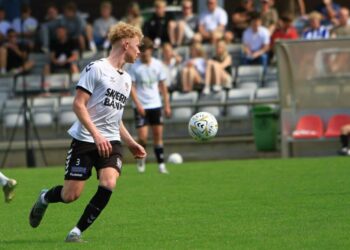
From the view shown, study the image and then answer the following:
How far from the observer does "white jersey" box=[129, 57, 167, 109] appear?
67.3ft

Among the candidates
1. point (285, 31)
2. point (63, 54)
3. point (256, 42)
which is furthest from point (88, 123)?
point (63, 54)

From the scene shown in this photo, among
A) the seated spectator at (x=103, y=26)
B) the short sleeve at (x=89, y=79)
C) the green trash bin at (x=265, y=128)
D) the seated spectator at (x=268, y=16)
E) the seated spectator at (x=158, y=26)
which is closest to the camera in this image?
the short sleeve at (x=89, y=79)

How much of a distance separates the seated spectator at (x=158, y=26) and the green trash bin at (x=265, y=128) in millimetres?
3875

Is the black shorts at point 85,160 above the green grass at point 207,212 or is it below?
above

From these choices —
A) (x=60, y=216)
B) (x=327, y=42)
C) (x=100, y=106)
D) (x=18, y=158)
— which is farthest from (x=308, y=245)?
(x=18, y=158)

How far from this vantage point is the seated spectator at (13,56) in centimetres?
3002

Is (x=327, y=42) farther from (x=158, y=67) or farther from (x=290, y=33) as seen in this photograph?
(x=158, y=67)

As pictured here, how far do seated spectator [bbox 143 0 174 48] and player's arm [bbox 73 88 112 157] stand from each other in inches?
676

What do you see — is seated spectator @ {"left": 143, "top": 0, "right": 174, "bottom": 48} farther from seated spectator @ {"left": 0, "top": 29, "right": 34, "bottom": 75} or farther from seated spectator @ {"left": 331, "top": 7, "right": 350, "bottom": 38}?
seated spectator @ {"left": 331, "top": 7, "right": 350, "bottom": 38}

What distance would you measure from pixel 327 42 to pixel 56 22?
315 inches

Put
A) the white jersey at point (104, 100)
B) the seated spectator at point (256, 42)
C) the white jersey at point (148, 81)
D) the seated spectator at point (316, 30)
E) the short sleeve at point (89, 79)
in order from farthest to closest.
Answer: the seated spectator at point (256, 42)
the seated spectator at point (316, 30)
the white jersey at point (148, 81)
the white jersey at point (104, 100)
the short sleeve at point (89, 79)

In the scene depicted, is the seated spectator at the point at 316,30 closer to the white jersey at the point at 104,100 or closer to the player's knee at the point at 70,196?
the white jersey at the point at 104,100

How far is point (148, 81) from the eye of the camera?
807 inches

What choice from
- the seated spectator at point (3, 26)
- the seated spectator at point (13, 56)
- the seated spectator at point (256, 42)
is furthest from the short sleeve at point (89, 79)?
the seated spectator at point (3, 26)
